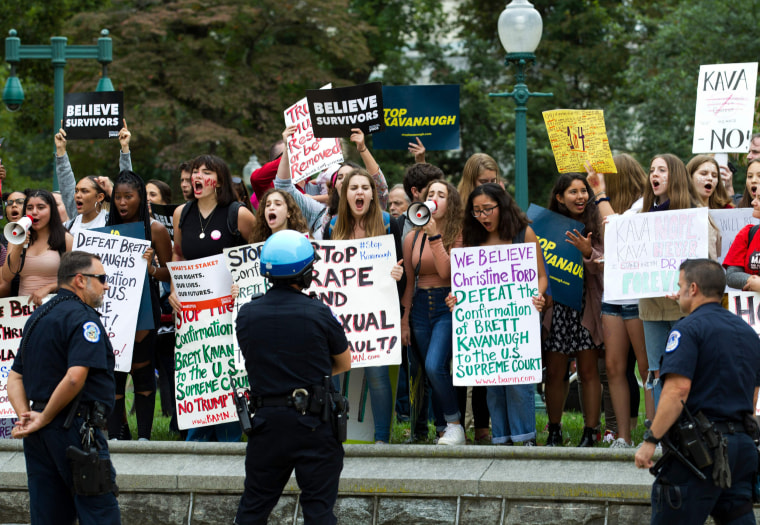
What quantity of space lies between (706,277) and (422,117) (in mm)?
4762

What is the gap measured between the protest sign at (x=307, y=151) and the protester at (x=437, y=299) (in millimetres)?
1416

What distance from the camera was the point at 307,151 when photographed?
31.5 ft

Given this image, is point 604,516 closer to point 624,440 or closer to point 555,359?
point 624,440

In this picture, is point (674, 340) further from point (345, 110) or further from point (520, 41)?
point (520, 41)

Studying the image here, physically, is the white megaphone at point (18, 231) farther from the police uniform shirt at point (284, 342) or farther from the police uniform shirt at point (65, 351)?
the police uniform shirt at point (284, 342)

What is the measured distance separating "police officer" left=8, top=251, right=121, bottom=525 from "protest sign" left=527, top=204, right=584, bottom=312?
3.68 meters

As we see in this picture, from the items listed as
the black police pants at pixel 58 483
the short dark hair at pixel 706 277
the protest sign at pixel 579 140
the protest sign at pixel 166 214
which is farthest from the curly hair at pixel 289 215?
the short dark hair at pixel 706 277

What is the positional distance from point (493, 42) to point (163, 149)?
10414 mm

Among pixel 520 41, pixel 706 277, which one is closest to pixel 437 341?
pixel 706 277

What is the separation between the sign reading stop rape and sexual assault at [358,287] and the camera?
27.2 feet

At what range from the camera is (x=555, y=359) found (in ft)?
27.8

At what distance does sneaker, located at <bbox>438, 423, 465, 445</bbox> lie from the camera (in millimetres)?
8180

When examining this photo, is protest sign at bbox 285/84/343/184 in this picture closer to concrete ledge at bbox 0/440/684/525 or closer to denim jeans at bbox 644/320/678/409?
concrete ledge at bbox 0/440/684/525

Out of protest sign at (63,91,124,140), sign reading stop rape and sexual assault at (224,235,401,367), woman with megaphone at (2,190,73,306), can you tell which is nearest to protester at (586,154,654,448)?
sign reading stop rape and sexual assault at (224,235,401,367)
